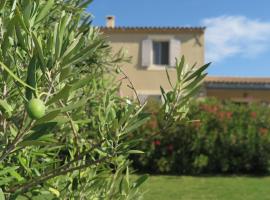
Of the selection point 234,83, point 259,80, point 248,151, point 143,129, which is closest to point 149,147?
point 143,129

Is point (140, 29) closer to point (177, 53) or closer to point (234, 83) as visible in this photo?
point (177, 53)

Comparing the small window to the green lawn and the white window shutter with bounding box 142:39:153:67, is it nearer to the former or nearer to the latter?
the white window shutter with bounding box 142:39:153:67

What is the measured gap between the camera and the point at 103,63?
157 inches

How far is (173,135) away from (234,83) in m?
9.55

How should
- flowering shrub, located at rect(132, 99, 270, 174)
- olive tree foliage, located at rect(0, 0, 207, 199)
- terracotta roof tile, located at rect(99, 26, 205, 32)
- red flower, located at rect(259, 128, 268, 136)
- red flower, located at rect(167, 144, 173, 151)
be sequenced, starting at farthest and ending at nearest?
terracotta roof tile, located at rect(99, 26, 205, 32)
red flower, located at rect(259, 128, 268, 136)
red flower, located at rect(167, 144, 173, 151)
flowering shrub, located at rect(132, 99, 270, 174)
olive tree foliage, located at rect(0, 0, 207, 199)

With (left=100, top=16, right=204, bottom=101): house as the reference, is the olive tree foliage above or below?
below

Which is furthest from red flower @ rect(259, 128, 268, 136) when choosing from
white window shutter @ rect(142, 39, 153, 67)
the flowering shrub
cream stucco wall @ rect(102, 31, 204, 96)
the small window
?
the small window

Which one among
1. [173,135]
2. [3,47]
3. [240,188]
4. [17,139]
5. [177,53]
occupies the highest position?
[177,53]

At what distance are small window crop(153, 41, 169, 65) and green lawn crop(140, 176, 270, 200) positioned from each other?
9785 mm

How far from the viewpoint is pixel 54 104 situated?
1.86 metres

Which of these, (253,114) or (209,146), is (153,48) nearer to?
(253,114)

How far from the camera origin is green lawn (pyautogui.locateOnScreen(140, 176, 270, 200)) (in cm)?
1021

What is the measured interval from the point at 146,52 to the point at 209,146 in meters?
8.95

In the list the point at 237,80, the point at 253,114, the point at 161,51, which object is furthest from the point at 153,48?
the point at 253,114
